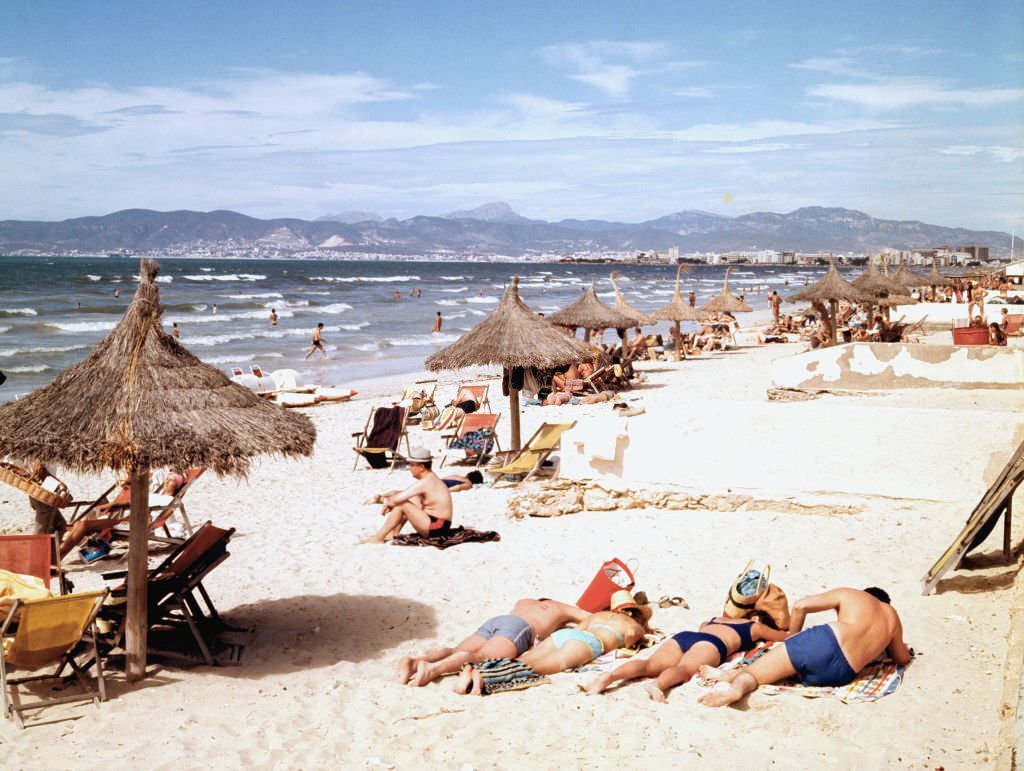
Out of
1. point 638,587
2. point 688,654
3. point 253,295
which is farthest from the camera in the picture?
point 253,295

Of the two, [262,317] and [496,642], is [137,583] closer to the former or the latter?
[496,642]

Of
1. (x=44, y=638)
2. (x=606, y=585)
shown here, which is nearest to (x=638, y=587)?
(x=606, y=585)

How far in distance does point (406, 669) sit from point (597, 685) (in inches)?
37.1

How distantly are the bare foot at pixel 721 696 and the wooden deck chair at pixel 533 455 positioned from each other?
4.86 meters

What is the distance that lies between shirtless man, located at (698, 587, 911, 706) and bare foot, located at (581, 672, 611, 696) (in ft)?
1.42

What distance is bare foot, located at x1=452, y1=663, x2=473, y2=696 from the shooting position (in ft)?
14.2

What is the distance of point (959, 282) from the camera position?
37.2 meters

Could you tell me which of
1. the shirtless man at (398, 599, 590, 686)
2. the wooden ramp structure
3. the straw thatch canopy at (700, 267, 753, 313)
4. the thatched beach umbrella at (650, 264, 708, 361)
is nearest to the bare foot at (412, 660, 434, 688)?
the shirtless man at (398, 599, 590, 686)

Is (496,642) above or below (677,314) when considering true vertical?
below

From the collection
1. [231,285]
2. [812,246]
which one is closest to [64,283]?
[231,285]

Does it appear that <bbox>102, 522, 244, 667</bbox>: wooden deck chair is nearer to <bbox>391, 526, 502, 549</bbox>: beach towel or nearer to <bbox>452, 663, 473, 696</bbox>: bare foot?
<bbox>452, 663, 473, 696</bbox>: bare foot

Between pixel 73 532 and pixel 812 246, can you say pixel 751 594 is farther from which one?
pixel 812 246

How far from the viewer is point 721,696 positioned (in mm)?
3943

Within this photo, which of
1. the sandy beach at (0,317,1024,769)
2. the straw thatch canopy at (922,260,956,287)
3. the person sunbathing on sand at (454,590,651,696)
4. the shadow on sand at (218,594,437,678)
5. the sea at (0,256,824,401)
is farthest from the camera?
the straw thatch canopy at (922,260,956,287)
